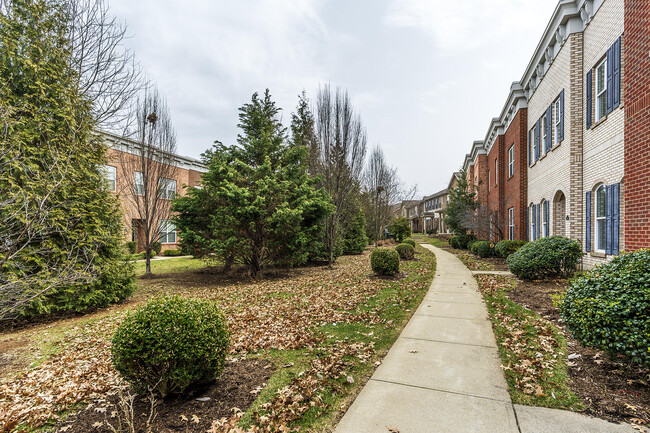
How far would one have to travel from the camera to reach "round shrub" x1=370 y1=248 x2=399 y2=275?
10984 mm

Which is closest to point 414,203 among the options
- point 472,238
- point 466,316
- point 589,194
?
point 472,238

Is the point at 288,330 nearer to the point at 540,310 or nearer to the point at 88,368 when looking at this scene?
the point at 88,368

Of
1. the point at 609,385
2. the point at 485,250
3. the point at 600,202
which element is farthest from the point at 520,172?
the point at 609,385

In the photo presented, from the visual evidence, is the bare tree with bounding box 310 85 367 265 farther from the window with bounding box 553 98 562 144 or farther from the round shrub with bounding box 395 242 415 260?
the window with bounding box 553 98 562 144

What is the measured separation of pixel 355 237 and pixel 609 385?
1870 cm

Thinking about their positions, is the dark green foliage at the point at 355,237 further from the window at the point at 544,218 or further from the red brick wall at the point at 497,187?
the window at the point at 544,218

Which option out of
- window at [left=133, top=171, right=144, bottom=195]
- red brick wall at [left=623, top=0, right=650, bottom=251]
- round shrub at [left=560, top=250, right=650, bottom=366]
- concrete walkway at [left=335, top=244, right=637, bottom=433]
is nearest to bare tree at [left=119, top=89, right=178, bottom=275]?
window at [left=133, top=171, right=144, bottom=195]

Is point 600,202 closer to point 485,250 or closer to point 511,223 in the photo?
point 485,250

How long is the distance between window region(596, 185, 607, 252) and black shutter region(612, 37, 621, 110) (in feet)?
7.77

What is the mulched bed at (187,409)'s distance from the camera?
2.83m

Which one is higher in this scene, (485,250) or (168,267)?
(485,250)

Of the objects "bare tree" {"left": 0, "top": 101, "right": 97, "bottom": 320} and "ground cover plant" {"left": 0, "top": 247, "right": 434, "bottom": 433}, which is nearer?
"ground cover plant" {"left": 0, "top": 247, "right": 434, "bottom": 433}

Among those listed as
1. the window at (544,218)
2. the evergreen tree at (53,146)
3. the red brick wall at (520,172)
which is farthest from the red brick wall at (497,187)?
the evergreen tree at (53,146)

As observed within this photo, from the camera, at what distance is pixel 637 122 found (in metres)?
6.87
